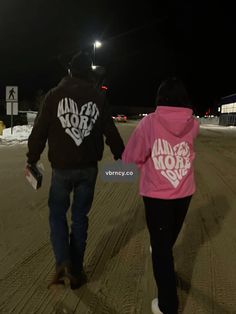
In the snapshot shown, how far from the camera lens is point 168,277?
2889 mm

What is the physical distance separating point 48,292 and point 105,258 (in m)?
0.87

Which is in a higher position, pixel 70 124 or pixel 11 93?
pixel 11 93

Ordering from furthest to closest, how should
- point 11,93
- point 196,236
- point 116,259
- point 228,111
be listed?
point 228,111, point 11,93, point 196,236, point 116,259

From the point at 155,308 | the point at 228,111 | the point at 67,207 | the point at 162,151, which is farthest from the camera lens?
the point at 228,111

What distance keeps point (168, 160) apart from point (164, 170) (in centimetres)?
8

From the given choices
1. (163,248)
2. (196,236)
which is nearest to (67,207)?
(163,248)

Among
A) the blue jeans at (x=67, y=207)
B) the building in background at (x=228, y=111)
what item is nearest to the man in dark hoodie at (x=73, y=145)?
the blue jeans at (x=67, y=207)

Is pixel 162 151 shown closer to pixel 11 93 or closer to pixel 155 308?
pixel 155 308

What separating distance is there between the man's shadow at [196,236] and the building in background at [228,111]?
43.8 m

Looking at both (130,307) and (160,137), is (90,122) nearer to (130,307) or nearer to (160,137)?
(160,137)

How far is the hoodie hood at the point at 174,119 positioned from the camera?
2.89 m

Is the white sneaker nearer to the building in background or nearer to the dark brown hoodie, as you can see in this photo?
the dark brown hoodie

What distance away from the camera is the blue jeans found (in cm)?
325

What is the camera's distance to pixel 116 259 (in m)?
4.02
